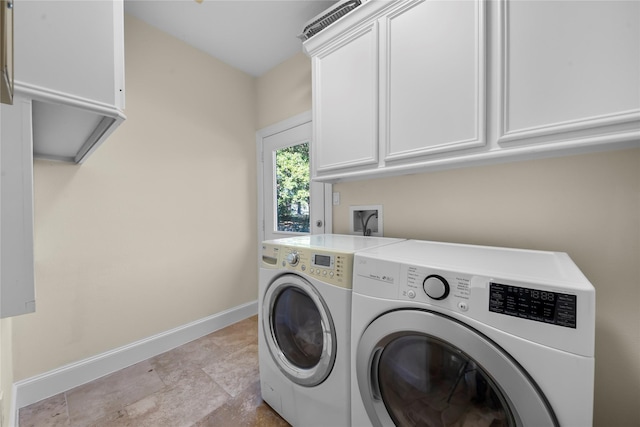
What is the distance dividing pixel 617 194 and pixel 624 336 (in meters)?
0.59

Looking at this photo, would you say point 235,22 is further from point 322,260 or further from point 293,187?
point 322,260

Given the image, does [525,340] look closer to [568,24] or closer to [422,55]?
[568,24]

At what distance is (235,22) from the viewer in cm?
191

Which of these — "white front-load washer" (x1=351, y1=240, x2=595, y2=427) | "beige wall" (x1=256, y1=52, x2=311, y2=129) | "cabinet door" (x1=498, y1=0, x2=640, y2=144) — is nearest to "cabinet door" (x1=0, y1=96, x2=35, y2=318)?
"white front-load washer" (x1=351, y1=240, x2=595, y2=427)

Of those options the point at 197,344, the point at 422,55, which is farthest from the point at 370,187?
the point at 197,344

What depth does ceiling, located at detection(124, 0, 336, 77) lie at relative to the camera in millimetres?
1745

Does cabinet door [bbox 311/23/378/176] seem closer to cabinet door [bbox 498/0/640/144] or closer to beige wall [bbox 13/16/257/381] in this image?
cabinet door [bbox 498/0/640/144]

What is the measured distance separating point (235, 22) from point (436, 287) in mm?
2292

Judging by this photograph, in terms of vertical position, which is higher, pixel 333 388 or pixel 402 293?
pixel 402 293

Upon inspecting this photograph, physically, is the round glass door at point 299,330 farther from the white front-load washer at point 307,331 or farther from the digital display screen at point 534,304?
the digital display screen at point 534,304

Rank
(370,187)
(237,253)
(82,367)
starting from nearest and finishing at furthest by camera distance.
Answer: (82,367) → (370,187) → (237,253)

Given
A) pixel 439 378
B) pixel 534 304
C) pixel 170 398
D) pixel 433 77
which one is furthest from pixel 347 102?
pixel 170 398

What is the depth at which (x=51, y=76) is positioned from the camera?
71 cm

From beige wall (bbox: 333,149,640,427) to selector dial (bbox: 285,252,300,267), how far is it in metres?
0.91
